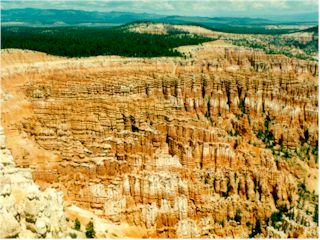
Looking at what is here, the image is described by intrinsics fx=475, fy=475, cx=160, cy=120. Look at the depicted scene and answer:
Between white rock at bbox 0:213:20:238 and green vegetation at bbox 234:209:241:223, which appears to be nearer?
white rock at bbox 0:213:20:238

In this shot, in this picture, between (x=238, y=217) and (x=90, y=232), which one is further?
(x=238, y=217)

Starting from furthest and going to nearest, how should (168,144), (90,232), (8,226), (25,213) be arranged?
1. (168,144)
2. (90,232)
3. (25,213)
4. (8,226)

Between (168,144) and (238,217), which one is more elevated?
(168,144)

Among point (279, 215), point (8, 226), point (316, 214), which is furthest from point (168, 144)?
point (8, 226)

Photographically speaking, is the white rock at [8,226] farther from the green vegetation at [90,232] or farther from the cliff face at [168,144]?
the cliff face at [168,144]

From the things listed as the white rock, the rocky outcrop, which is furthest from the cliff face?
the white rock

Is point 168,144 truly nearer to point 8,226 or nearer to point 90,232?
point 90,232

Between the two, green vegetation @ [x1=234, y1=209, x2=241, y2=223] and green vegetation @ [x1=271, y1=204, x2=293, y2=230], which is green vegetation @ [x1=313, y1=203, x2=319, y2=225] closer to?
green vegetation @ [x1=271, y1=204, x2=293, y2=230]

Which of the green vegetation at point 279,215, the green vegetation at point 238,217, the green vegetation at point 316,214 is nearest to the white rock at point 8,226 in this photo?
the green vegetation at point 238,217

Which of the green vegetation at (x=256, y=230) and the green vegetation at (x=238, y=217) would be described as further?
the green vegetation at (x=238, y=217)
